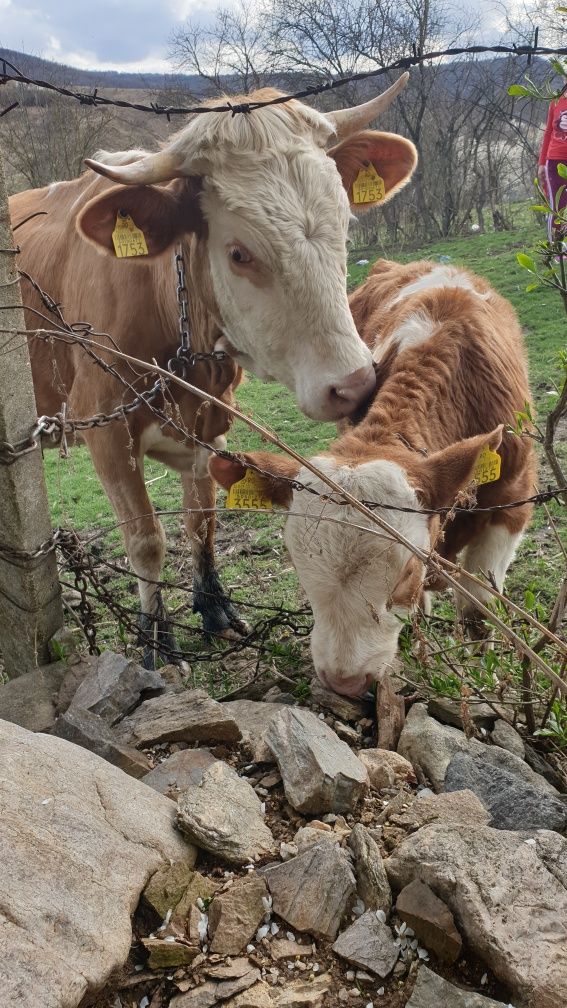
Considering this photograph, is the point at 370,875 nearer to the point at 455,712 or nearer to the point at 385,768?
the point at 385,768

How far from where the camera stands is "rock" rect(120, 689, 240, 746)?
8.50ft

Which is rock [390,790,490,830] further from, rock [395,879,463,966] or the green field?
the green field

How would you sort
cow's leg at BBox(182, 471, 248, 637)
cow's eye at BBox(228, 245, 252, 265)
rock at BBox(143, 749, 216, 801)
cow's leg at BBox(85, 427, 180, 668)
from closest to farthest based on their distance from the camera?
1. rock at BBox(143, 749, 216, 801)
2. cow's eye at BBox(228, 245, 252, 265)
3. cow's leg at BBox(85, 427, 180, 668)
4. cow's leg at BBox(182, 471, 248, 637)

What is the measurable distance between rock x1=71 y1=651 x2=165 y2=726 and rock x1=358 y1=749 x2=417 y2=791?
88cm

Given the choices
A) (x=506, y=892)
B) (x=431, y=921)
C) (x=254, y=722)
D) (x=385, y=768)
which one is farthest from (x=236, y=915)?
(x=254, y=722)

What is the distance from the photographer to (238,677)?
3713mm

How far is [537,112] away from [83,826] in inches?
1049

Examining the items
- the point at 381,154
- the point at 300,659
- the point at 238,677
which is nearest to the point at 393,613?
the point at 300,659

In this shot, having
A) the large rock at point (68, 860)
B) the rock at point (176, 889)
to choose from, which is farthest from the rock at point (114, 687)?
the rock at point (176, 889)

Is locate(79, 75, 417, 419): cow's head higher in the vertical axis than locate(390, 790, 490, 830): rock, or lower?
higher

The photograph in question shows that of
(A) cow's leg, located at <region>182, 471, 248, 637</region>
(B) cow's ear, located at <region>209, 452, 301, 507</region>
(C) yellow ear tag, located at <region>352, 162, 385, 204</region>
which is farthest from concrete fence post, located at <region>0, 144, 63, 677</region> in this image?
(C) yellow ear tag, located at <region>352, 162, 385, 204</region>

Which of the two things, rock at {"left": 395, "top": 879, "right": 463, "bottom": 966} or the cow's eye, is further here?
the cow's eye

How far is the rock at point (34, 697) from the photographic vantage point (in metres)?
2.65

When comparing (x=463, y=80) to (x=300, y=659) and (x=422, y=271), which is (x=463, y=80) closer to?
(x=422, y=271)
